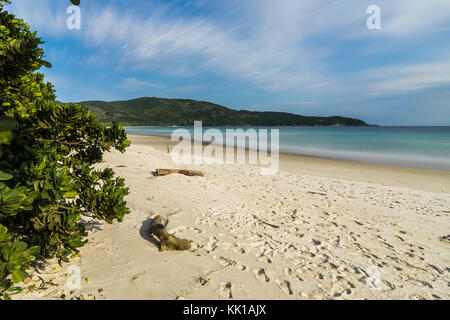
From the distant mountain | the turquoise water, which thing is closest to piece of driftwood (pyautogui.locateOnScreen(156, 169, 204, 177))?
the turquoise water

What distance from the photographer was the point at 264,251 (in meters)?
3.76

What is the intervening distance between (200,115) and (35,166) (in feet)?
522

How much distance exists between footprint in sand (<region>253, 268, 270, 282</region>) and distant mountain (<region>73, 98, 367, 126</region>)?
452 feet

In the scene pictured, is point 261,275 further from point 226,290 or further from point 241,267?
point 226,290

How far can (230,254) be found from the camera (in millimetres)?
3607

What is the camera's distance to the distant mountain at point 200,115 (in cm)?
14652

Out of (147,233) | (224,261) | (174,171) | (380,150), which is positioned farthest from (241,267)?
(380,150)

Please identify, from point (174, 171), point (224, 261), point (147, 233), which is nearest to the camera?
point (224, 261)

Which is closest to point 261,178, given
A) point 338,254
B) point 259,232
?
point 259,232

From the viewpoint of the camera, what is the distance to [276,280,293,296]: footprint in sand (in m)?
2.83

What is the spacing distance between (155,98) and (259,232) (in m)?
198

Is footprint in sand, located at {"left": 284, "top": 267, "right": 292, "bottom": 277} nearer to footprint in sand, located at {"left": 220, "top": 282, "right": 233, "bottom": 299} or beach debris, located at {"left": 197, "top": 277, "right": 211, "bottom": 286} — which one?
footprint in sand, located at {"left": 220, "top": 282, "right": 233, "bottom": 299}

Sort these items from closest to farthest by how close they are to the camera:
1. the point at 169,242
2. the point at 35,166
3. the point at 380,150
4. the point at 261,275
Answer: the point at 35,166 < the point at 261,275 < the point at 169,242 < the point at 380,150
